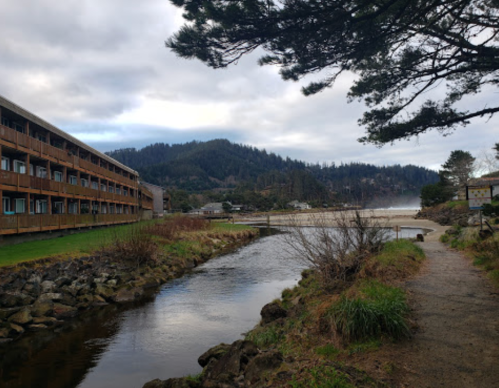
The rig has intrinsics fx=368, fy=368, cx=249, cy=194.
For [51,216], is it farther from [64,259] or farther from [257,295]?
[257,295]

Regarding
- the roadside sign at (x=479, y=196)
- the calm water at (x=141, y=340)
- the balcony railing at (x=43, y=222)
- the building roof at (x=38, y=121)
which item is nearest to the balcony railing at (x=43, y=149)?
the building roof at (x=38, y=121)

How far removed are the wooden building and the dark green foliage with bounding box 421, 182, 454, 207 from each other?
55533mm

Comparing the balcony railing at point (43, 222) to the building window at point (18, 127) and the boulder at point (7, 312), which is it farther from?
the boulder at point (7, 312)

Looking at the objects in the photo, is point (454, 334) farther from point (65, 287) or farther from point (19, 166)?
point (19, 166)

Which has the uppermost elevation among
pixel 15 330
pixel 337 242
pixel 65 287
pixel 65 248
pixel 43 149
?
pixel 43 149

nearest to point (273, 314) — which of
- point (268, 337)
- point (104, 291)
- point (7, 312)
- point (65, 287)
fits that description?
point (268, 337)

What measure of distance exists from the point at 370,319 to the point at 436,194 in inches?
2739

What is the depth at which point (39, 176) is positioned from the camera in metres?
29.2

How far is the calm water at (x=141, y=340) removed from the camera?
8609 mm

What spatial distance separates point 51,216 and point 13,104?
299 inches

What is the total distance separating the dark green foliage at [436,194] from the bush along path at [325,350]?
65141mm

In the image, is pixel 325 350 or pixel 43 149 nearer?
pixel 325 350

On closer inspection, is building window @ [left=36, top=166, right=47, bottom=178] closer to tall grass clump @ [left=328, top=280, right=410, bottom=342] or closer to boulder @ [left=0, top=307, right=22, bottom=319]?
boulder @ [left=0, top=307, right=22, bottom=319]

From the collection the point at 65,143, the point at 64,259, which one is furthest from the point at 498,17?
the point at 65,143
